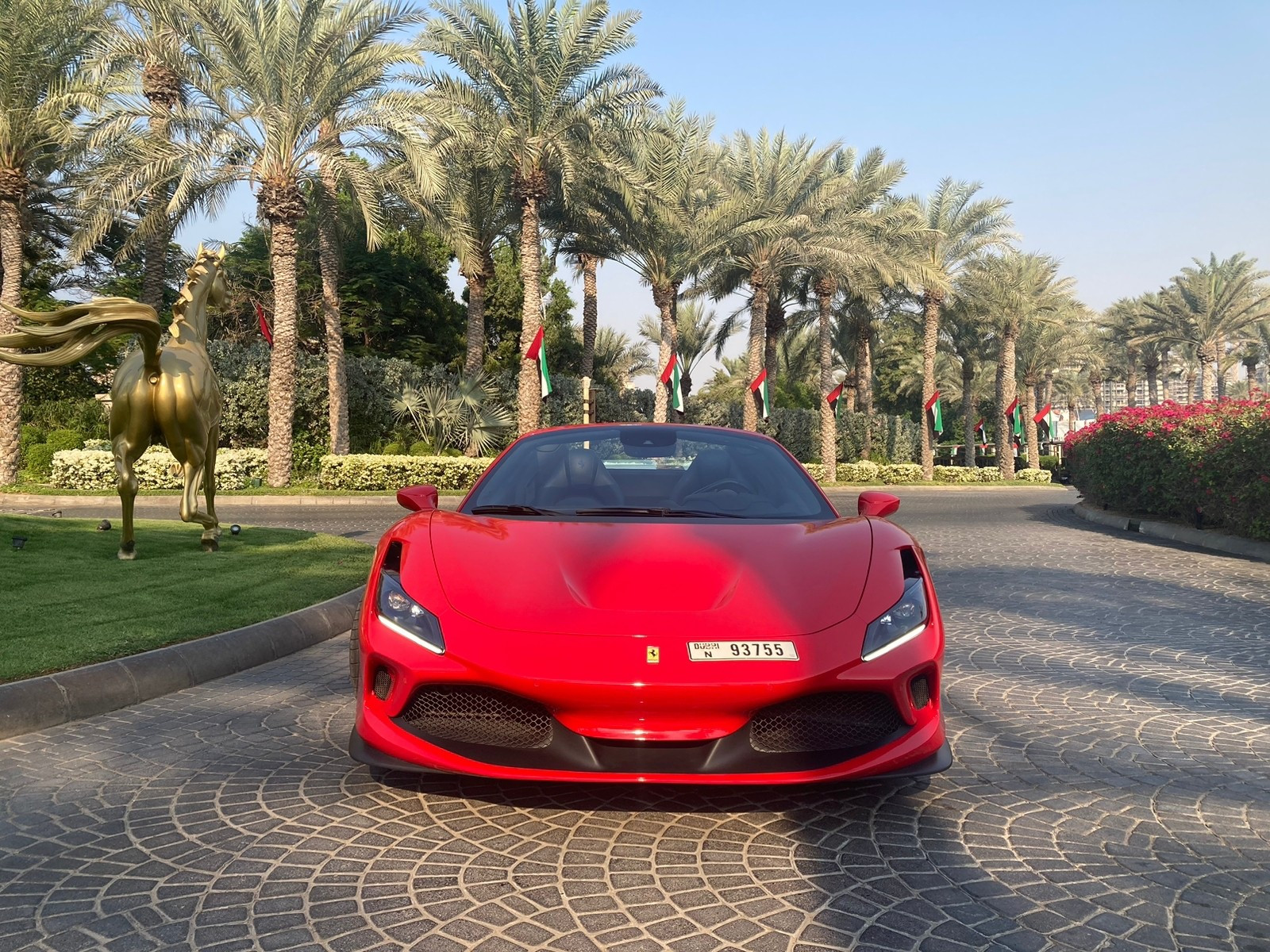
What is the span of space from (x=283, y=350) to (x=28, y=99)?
713 cm

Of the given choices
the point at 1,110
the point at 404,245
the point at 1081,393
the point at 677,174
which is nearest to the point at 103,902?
the point at 1,110

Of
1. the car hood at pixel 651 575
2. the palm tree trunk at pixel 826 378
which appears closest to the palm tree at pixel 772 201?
the palm tree trunk at pixel 826 378

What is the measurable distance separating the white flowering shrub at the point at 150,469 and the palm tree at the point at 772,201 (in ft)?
50.2

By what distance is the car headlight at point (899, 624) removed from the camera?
307cm

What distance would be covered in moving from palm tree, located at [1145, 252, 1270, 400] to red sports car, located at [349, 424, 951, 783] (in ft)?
168

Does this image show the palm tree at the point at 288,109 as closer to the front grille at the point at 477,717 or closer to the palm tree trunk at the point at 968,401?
the front grille at the point at 477,717

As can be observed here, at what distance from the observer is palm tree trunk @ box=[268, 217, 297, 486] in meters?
22.6

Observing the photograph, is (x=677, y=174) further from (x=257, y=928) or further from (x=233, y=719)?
(x=257, y=928)

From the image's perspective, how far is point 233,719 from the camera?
15.1ft

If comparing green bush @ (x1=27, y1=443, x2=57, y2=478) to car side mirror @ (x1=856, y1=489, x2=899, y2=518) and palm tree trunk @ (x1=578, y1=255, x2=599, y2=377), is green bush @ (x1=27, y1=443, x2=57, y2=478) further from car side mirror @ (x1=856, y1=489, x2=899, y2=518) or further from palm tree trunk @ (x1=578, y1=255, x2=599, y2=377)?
car side mirror @ (x1=856, y1=489, x2=899, y2=518)

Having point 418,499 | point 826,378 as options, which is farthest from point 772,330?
point 418,499

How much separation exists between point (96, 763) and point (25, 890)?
131 centimetres

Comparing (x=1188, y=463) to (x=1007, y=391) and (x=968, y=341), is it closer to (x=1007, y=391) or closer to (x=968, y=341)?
(x=1007, y=391)

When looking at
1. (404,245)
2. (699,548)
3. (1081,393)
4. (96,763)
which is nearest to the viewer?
(699,548)
